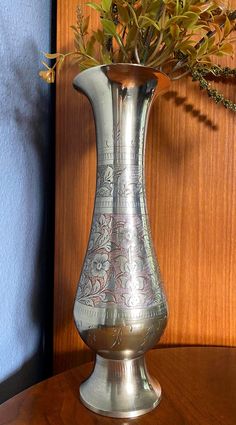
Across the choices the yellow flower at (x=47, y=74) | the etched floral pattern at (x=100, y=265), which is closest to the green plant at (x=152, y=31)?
the yellow flower at (x=47, y=74)

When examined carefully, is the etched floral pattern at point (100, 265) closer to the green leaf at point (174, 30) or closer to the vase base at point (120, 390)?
the vase base at point (120, 390)

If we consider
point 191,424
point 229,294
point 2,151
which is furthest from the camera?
point 229,294

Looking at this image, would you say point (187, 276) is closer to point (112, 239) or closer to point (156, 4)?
point (112, 239)

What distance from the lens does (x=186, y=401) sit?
0.42 meters

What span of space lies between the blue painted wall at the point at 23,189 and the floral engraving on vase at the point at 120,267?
0.15 meters

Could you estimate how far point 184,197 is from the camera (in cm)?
59

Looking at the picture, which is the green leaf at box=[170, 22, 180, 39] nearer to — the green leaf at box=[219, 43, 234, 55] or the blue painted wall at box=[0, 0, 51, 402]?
the green leaf at box=[219, 43, 234, 55]

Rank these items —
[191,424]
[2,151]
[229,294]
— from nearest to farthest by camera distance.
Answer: [191,424], [2,151], [229,294]

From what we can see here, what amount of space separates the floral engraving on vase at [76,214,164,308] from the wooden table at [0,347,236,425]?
0.11 meters

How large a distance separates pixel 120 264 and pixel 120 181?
87 mm

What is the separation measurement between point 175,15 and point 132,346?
13.5 inches

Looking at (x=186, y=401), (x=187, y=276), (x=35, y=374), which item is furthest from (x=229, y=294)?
(x=35, y=374)

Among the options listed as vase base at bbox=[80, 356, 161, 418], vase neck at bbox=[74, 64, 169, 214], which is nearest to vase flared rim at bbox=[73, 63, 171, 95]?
vase neck at bbox=[74, 64, 169, 214]

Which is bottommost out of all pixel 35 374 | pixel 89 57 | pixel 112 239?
pixel 35 374
